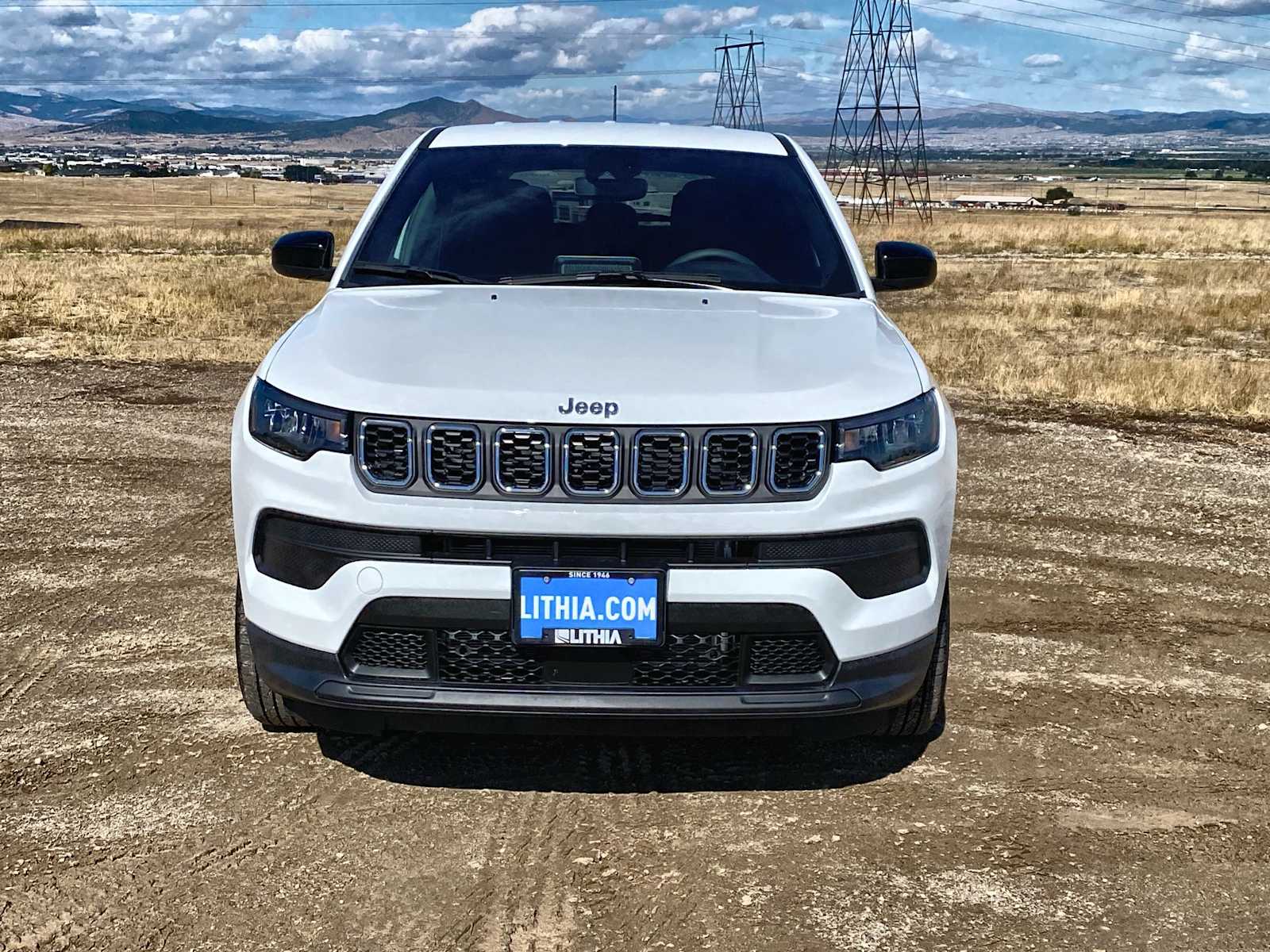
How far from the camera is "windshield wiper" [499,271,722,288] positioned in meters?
3.98

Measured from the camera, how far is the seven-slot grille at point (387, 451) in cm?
283

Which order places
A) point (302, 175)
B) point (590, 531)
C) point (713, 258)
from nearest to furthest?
point (590, 531) < point (713, 258) < point (302, 175)

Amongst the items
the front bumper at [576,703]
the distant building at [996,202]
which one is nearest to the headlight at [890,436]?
the front bumper at [576,703]

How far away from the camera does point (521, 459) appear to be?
2.81m

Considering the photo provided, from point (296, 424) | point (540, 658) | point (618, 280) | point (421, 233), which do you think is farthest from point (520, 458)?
point (421, 233)

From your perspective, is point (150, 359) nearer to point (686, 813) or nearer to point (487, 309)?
point (487, 309)

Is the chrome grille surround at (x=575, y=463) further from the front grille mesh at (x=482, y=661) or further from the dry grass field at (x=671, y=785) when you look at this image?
the dry grass field at (x=671, y=785)

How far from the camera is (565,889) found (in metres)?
2.90

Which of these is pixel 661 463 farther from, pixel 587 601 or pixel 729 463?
pixel 587 601

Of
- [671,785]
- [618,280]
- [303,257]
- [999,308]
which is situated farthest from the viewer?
[999,308]

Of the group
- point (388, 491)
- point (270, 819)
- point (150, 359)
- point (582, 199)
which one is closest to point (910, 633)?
point (388, 491)

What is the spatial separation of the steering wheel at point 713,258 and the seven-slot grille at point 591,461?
4.96 ft

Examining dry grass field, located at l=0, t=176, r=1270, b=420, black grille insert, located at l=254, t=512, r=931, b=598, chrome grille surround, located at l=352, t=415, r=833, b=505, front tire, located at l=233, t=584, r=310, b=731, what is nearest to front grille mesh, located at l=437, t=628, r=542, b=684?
black grille insert, located at l=254, t=512, r=931, b=598

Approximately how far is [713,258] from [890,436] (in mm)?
1420
